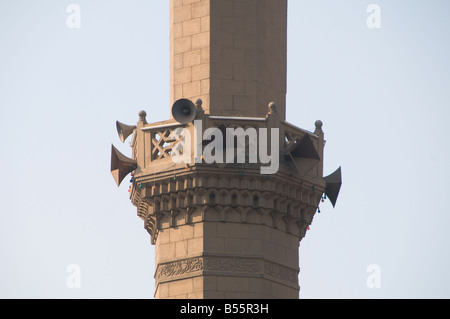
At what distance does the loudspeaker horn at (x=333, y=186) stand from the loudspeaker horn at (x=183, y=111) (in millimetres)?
3815

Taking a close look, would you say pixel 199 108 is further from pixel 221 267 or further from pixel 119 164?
pixel 221 267

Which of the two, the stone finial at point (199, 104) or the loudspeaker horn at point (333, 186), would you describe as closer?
the stone finial at point (199, 104)

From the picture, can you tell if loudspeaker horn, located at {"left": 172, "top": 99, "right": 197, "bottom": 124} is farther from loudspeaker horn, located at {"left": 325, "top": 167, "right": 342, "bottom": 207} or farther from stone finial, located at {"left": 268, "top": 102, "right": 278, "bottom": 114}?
loudspeaker horn, located at {"left": 325, "top": 167, "right": 342, "bottom": 207}

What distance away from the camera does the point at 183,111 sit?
168 ft

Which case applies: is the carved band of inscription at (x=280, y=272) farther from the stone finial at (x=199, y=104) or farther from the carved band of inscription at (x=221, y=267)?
the stone finial at (x=199, y=104)

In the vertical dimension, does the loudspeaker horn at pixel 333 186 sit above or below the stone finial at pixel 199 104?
below

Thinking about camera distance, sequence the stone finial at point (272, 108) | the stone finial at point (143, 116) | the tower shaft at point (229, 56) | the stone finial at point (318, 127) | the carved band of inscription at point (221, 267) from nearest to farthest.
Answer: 1. the carved band of inscription at point (221, 267)
2. the stone finial at point (272, 108)
3. the tower shaft at point (229, 56)
4. the stone finial at point (143, 116)
5. the stone finial at point (318, 127)

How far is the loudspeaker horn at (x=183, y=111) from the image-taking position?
51219 millimetres

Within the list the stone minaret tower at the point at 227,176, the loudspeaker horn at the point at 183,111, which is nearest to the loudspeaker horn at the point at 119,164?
the stone minaret tower at the point at 227,176

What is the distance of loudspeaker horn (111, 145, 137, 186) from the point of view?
52.2 meters

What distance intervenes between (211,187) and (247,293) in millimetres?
2546

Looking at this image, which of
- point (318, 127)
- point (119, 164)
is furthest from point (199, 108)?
point (318, 127)

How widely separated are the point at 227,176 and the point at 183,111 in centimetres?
178
